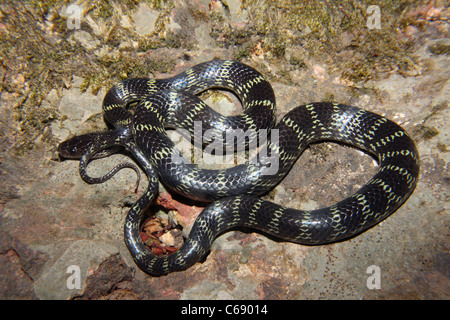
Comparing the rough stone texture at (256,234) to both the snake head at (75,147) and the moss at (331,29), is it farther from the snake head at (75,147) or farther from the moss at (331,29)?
the moss at (331,29)

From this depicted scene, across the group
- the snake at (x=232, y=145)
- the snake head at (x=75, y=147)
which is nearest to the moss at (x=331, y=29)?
the snake at (x=232, y=145)

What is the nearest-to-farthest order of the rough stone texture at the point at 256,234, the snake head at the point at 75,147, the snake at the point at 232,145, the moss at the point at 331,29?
the rough stone texture at the point at 256,234, the snake at the point at 232,145, the snake head at the point at 75,147, the moss at the point at 331,29

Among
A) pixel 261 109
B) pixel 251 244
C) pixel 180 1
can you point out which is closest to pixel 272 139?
pixel 261 109

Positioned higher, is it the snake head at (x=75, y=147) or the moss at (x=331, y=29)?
the moss at (x=331, y=29)

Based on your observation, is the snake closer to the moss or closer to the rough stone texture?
the rough stone texture

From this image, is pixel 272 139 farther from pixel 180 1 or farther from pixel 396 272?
pixel 180 1

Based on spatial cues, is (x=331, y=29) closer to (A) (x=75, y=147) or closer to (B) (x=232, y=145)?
(B) (x=232, y=145)
